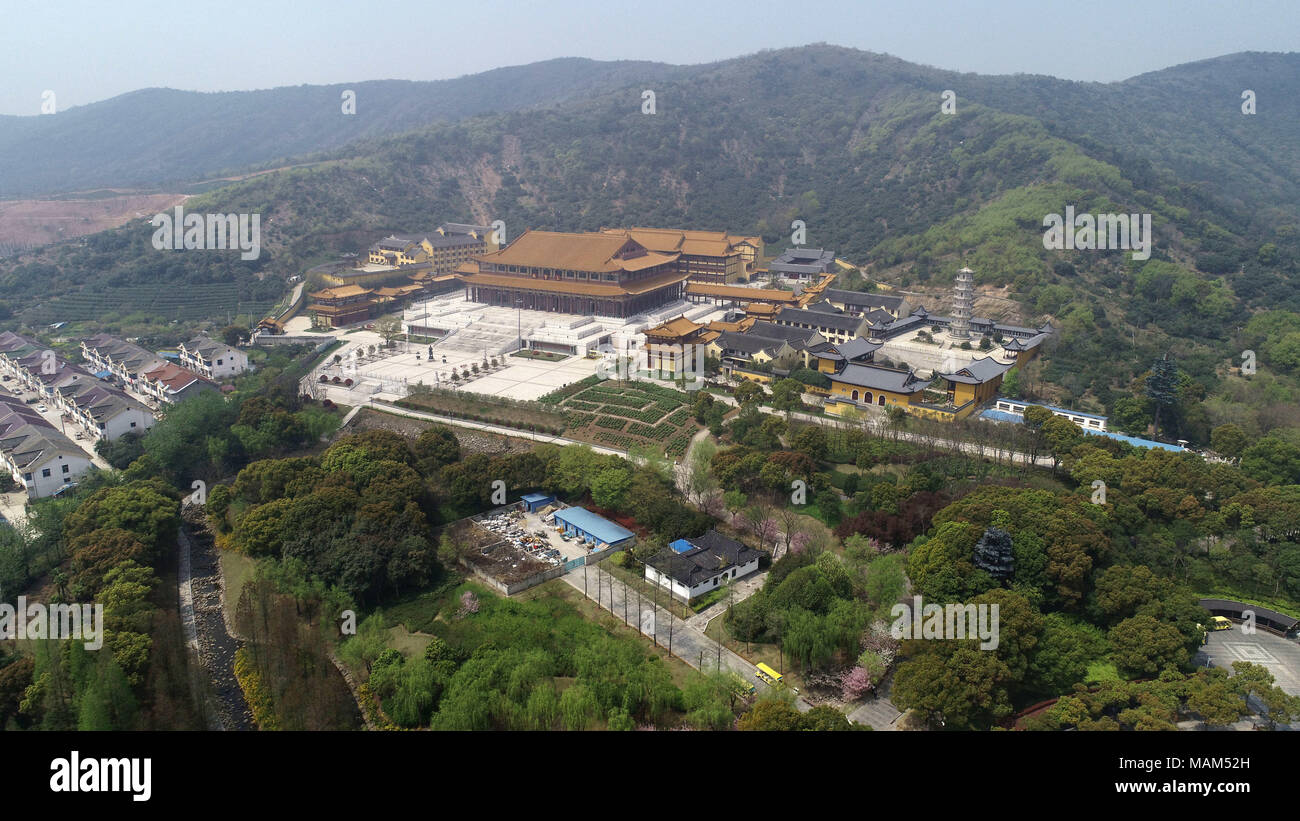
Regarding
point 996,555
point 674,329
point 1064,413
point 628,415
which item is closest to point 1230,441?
point 1064,413

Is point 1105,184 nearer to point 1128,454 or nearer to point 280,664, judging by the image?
point 1128,454

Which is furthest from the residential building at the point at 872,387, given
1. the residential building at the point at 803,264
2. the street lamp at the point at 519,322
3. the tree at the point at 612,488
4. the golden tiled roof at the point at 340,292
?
the golden tiled roof at the point at 340,292

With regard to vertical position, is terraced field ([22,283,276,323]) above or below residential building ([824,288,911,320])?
above

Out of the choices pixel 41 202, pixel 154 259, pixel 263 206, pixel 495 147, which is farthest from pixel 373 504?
pixel 41 202

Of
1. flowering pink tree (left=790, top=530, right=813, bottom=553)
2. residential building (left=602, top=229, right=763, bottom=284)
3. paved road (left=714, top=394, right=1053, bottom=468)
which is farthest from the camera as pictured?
residential building (left=602, top=229, right=763, bottom=284)

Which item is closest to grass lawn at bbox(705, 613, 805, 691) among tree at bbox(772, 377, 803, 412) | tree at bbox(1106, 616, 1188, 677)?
tree at bbox(1106, 616, 1188, 677)

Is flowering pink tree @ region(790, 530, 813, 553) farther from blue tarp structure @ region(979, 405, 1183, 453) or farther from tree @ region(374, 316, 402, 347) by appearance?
tree @ region(374, 316, 402, 347)

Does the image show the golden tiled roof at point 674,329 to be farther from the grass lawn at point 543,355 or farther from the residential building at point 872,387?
the residential building at point 872,387
